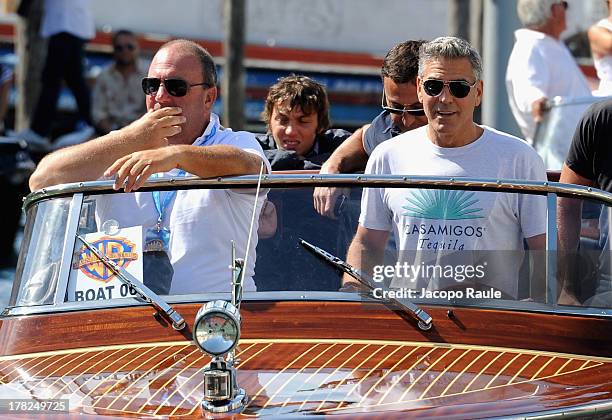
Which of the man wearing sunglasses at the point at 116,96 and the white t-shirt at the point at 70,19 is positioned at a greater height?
the white t-shirt at the point at 70,19

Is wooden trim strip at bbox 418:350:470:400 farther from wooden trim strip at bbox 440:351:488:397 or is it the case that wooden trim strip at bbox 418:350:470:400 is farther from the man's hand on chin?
the man's hand on chin

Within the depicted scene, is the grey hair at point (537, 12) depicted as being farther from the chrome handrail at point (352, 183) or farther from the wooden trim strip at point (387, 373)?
the wooden trim strip at point (387, 373)

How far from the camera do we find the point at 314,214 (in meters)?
3.73

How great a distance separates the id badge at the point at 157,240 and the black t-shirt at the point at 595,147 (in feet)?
4.97

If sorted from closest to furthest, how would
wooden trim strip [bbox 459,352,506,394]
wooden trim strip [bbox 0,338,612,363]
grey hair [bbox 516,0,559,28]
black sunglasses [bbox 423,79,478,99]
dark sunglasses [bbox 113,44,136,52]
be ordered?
1. wooden trim strip [bbox 459,352,506,394]
2. wooden trim strip [bbox 0,338,612,363]
3. black sunglasses [bbox 423,79,478,99]
4. grey hair [bbox 516,0,559,28]
5. dark sunglasses [bbox 113,44,136,52]

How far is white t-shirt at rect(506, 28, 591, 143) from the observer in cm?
717

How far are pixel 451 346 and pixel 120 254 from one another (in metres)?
1.06

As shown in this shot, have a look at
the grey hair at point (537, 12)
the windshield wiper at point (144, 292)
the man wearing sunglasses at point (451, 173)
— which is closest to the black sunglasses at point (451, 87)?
the man wearing sunglasses at point (451, 173)

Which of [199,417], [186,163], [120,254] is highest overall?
[186,163]

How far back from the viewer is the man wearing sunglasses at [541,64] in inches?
282

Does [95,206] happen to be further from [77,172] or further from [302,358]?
[302,358]

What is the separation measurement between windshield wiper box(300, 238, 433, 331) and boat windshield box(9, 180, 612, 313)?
16 mm

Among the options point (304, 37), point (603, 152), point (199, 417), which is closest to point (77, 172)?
point (199, 417)

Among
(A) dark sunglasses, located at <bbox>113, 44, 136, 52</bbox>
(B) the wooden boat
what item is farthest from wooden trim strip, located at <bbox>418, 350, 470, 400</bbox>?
(A) dark sunglasses, located at <bbox>113, 44, 136, 52</bbox>
